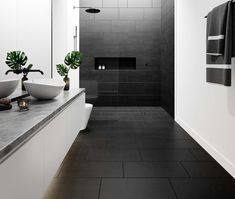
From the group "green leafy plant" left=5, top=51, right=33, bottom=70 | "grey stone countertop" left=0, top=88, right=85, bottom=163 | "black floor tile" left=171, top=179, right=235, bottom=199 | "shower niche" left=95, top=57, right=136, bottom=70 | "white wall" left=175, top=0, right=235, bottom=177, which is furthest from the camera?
"shower niche" left=95, top=57, right=136, bottom=70

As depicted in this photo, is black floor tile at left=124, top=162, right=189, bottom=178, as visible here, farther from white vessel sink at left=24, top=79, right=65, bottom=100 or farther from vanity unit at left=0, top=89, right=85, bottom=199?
white vessel sink at left=24, top=79, right=65, bottom=100

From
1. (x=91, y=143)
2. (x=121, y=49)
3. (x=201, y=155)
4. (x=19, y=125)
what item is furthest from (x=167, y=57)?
(x=19, y=125)

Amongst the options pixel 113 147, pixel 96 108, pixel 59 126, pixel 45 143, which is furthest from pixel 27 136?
pixel 96 108

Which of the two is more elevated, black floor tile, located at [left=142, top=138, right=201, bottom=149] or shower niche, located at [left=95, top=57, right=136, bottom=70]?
shower niche, located at [left=95, top=57, right=136, bottom=70]

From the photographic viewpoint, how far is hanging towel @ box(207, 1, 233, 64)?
8.70 ft

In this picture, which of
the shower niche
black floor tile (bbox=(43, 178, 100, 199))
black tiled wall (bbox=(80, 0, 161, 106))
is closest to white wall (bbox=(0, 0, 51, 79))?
black floor tile (bbox=(43, 178, 100, 199))

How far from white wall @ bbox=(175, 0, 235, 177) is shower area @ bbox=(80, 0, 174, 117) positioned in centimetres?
199

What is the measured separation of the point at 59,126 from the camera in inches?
90.9

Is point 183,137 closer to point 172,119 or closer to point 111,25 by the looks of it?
point 172,119

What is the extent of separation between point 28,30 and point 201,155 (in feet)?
8.51

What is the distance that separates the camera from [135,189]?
8.31 ft

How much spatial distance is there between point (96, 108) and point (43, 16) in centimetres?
364

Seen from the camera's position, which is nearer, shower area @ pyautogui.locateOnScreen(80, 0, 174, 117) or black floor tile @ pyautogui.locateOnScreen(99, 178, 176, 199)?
black floor tile @ pyautogui.locateOnScreen(99, 178, 176, 199)

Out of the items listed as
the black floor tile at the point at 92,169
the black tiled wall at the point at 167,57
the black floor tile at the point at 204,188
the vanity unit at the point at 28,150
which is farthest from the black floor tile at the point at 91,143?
the black tiled wall at the point at 167,57
